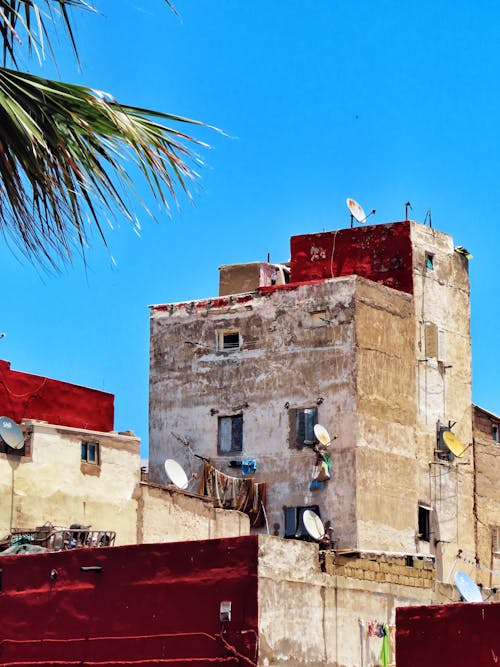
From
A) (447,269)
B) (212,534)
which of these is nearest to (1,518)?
(212,534)

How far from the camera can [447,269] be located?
54375 mm

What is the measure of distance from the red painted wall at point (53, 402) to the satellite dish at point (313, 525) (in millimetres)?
6379

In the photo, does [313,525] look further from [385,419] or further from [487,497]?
[487,497]

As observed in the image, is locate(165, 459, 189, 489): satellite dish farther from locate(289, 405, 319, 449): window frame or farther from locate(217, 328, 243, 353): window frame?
locate(217, 328, 243, 353): window frame

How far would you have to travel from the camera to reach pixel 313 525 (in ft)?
151

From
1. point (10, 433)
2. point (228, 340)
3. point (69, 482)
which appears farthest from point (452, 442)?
point (10, 433)

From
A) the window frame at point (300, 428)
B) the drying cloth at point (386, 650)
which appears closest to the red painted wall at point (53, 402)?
the window frame at point (300, 428)

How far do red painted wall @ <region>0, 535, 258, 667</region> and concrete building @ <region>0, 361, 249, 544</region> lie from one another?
392 centimetres

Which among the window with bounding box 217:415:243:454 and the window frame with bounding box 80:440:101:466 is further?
the window with bounding box 217:415:243:454

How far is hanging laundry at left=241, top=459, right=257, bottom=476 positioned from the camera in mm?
50875

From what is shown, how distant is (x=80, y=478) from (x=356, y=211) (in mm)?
16395

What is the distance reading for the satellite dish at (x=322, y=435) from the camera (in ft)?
160

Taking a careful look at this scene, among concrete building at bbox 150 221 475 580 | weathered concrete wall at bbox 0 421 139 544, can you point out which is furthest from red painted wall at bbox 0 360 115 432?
concrete building at bbox 150 221 475 580

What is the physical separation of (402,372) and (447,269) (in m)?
4.81
